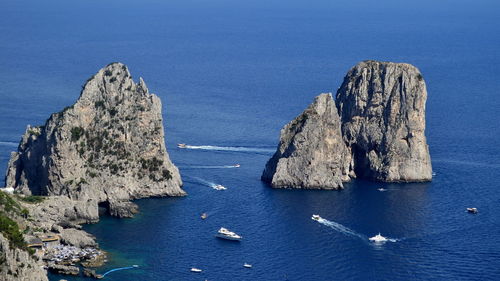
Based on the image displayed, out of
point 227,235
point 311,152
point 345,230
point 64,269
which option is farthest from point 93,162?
point 345,230

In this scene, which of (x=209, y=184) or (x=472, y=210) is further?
(x=209, y=184)

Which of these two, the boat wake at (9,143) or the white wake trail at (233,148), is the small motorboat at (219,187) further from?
the boat wake at (9,143)

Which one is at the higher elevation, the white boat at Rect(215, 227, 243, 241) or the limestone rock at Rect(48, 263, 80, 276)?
the white boat at Rect(215, 227, 243, 241)

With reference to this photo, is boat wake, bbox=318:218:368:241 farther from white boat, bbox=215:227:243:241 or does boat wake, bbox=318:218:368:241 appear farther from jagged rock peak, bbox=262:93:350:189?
jagged rock peak, bbox=262:93:350:189

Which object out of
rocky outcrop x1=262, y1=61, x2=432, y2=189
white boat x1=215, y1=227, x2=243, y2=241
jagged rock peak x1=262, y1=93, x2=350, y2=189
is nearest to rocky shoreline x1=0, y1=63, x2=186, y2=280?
white boat x1=215, y1=227, x2=243, y2=241

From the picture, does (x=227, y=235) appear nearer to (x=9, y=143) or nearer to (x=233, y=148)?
(x=233, y=148)
